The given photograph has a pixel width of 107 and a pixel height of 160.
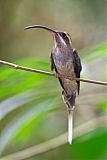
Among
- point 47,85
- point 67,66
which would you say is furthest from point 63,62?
point 47,85

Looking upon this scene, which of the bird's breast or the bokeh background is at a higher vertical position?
the bird's breast

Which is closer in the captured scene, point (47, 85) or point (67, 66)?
point (67, 66)

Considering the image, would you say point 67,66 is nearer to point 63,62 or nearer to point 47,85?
point 63,62

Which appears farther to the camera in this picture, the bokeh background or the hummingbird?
the bokeh background

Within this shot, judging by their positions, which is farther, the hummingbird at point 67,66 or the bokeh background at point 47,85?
the bokeh background at point 47,85

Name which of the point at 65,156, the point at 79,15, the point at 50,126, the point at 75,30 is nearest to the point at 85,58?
the point at 65,156
